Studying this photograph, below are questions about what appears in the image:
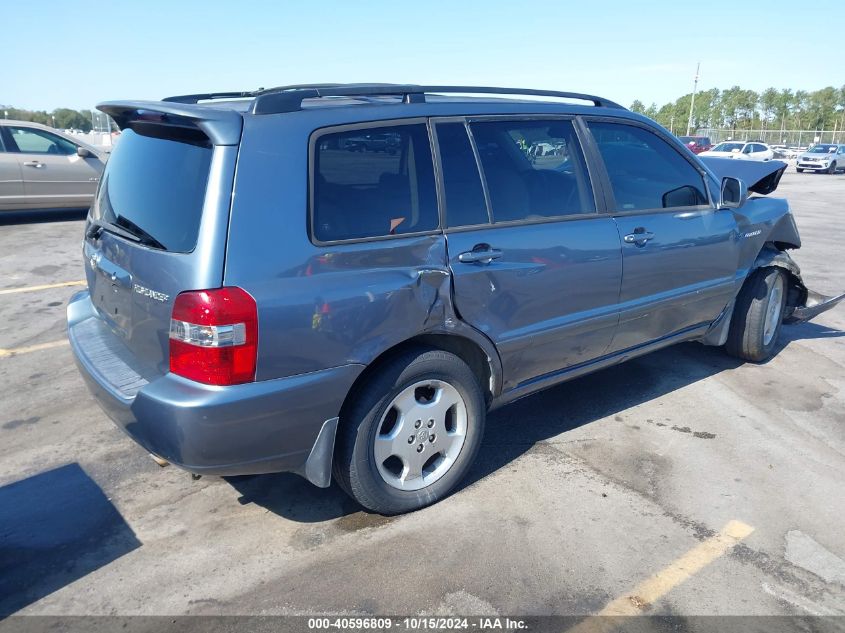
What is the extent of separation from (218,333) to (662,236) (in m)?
2.71

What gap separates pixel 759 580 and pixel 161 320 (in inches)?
101

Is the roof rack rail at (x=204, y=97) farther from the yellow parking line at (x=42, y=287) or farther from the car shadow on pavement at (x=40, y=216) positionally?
the car shadow on pavement at (x=40, y=216)

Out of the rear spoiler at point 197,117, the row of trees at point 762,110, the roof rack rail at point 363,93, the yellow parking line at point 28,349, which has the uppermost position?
the row of trees at point 762,110

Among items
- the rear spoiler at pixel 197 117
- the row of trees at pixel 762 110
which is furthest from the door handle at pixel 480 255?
the row of trees at pixel 762 110

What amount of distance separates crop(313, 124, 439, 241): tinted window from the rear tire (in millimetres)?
2979

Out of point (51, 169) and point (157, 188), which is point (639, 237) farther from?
point (51, 169)

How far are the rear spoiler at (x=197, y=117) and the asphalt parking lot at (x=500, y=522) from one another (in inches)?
67.2

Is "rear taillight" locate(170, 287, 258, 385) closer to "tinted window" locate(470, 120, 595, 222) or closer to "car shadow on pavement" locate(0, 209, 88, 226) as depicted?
"tinted window" locate(470, 120, 595, 222)

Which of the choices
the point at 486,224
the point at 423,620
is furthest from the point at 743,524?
the point at 486,224

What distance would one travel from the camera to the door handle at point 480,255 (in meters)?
3.13

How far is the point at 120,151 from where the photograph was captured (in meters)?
3.31

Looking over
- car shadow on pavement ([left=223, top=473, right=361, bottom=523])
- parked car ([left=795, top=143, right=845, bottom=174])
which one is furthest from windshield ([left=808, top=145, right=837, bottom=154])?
car shadow on pavement ([left=223, top=473, right=361, bottom=523])

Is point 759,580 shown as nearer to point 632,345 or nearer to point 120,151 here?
point 632,345

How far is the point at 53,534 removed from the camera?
3012 mm
